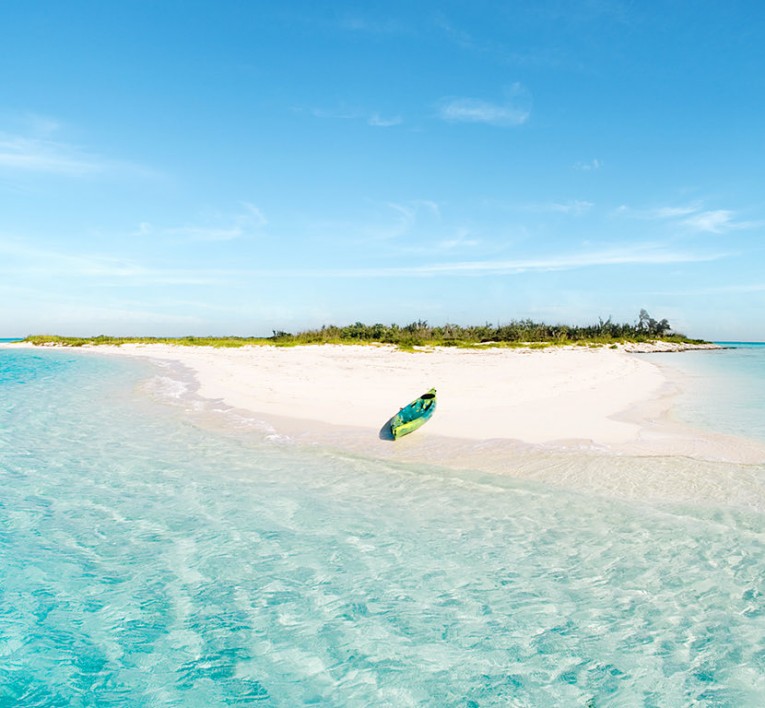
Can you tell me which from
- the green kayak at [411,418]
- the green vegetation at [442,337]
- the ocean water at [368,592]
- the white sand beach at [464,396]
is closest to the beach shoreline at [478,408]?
the white sand beach at [464,396]

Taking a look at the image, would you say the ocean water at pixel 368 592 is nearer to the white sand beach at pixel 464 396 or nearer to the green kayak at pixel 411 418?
the green kayak at pixel 411 418

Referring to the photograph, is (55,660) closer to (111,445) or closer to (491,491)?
(491,491)

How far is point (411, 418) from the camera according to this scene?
13578 millimetres

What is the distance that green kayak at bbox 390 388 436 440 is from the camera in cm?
1319

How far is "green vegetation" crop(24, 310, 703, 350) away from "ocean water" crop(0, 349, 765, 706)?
46.0m

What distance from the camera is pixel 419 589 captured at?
5879 mm

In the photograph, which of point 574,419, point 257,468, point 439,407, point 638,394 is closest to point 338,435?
point 257,468

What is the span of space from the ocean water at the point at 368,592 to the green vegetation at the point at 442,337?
46.0 m

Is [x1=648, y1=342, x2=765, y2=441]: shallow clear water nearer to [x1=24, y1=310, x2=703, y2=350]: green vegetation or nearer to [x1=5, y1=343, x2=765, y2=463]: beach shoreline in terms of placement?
[x1=5, y1=343, x2=765, y2=463]: beach shoreline

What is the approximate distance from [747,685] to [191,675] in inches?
196

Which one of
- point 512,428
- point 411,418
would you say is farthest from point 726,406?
point 411,418

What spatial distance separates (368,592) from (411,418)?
25.9ft

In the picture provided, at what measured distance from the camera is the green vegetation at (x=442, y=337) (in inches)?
2408

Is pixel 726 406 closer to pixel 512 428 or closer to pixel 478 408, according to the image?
pixel 478 408
